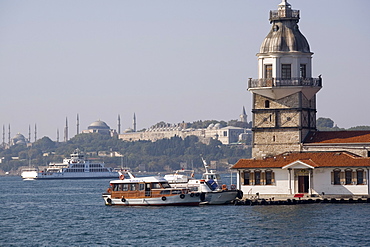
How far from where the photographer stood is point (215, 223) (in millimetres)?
58938

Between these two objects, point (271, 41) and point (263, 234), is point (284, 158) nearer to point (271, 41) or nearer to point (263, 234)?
point (271, 41)

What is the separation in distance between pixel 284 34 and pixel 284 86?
4.51m

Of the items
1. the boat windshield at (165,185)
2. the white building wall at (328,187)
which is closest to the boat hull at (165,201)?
the boat windshield at (165,185)

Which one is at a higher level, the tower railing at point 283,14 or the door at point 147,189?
the tower railing at point 283,14

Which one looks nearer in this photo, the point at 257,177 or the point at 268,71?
the point at 257,177

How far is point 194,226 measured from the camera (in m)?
57.8

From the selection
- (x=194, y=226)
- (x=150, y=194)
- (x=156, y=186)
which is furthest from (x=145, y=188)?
(x=194, y=226)

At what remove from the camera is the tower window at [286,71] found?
7475cm

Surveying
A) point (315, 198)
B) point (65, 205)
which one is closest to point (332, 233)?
point (315, 198)

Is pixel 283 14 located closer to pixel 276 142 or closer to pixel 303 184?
pixel 276 142

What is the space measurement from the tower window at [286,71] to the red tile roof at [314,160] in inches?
254

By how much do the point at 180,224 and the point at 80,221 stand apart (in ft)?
27.4

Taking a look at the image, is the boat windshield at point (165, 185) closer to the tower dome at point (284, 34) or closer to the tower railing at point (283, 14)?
the tower dome at point (284, 34)

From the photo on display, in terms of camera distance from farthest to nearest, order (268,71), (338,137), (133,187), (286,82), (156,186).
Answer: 1. (268,71)
2. (133,187)
3. (286,82)
4. (156,186)
5. (338,137)
